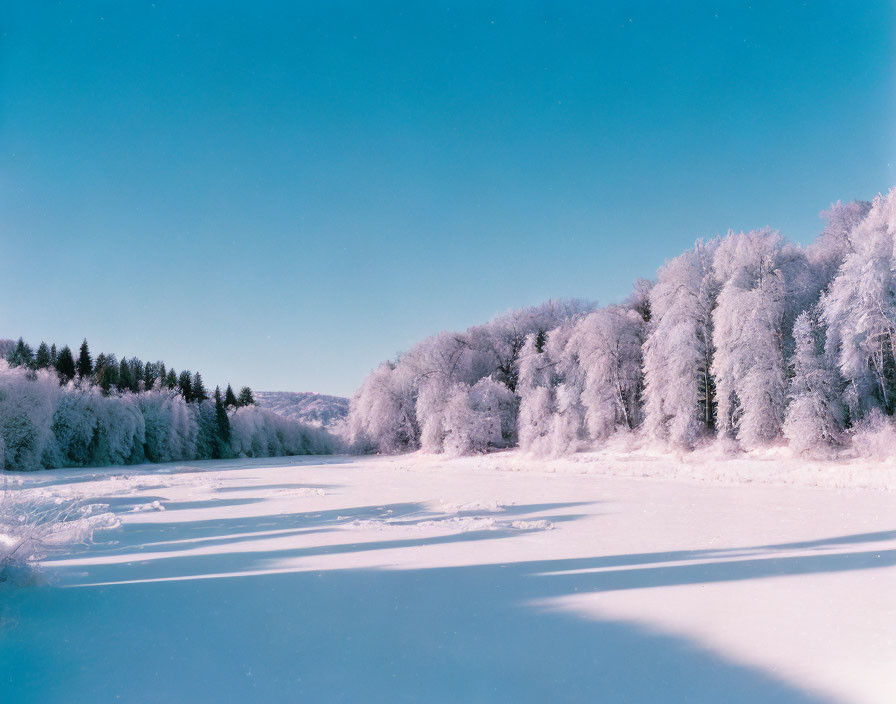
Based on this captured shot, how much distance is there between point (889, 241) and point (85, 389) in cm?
5257

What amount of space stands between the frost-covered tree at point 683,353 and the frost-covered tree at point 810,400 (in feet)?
15.1

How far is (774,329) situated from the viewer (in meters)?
23.4

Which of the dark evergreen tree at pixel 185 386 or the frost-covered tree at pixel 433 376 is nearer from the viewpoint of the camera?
the frost-covered tree at pixel 433 376

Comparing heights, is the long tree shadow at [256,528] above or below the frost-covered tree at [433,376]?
below

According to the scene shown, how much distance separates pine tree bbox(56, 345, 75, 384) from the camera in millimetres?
56772

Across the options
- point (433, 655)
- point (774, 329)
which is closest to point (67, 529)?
point (433, 655)

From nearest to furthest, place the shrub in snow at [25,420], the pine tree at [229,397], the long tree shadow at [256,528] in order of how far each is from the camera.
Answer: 1. the long tree shadow at [256,528]
2. the shrub in snow at [25,420]
3. the pine tree at [229,397]

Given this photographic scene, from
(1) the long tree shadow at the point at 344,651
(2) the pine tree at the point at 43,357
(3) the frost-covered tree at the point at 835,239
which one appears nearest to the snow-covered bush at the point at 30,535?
(1) the long tree shadow at the point at 344,651

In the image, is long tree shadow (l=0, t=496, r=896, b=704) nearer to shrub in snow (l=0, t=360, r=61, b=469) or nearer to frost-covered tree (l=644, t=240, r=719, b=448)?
frost-covered tree (l=644, t=240, r=719, b=448)

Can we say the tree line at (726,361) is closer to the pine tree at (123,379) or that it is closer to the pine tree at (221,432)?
the pine tree at (221,432)

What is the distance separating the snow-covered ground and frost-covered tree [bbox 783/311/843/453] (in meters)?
10.6

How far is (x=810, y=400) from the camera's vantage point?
20031 mm

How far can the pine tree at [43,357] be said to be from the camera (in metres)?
58.8

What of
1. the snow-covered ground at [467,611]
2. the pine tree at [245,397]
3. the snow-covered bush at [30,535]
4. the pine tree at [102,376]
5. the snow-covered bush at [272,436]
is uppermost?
the pine tree at [102,376]
